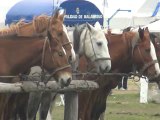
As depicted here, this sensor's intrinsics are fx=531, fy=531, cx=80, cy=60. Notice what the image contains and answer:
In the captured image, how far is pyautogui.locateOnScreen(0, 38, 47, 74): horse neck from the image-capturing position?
22.9ft

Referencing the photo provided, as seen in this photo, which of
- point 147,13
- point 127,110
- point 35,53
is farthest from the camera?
point 147,13

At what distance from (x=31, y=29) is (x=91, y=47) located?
2001 millimetres

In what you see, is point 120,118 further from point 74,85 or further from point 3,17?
point 3,17

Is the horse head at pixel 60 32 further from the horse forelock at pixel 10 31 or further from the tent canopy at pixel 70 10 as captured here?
the tent canopy at pixel 70 10

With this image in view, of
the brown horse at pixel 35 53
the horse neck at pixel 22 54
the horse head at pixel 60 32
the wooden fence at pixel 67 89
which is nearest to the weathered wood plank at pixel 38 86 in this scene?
the wooden fence at pixel 67 89

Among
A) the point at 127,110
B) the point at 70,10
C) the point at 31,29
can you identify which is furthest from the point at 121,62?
the point at 70,10

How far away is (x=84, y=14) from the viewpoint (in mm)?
19812

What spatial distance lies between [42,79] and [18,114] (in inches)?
81.2

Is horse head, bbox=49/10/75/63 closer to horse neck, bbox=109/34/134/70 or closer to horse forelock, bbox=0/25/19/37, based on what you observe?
horse forelock, bbox=0/25/19/37

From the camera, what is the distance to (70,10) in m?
19.6

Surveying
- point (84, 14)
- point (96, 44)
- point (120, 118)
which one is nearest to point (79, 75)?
point (96, 44)

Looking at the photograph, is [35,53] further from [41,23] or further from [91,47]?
[91,47]

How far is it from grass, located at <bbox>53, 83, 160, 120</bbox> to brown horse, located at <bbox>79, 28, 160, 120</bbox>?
3599 mm

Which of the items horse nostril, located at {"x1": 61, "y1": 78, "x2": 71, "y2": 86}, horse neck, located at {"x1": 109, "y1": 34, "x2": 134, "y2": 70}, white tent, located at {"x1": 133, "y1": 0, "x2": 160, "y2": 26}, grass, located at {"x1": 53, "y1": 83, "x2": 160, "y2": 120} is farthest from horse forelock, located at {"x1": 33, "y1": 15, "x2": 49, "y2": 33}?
white tent, located at {"x1": 133, "y1": 0, "x2": 160, "y2": 26}
